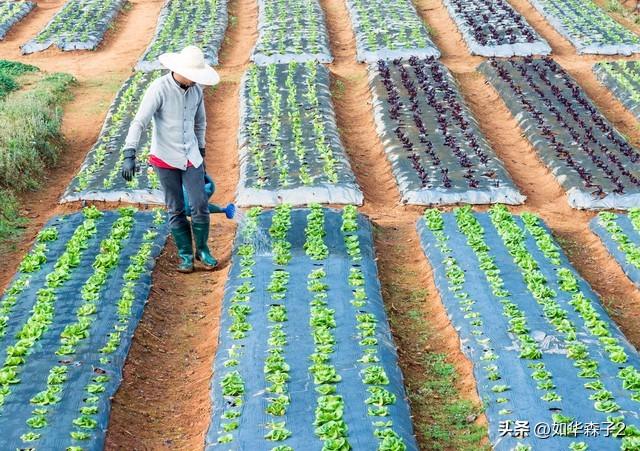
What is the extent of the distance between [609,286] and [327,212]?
373 centimetres

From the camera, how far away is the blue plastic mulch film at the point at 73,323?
7.20m

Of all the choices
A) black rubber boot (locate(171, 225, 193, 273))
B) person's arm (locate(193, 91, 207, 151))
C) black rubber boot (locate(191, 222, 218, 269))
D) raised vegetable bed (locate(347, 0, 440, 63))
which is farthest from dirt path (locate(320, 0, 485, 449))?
person's arm (locate(193, 91, 207, 151))

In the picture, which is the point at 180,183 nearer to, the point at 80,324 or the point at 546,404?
the point at 80,324

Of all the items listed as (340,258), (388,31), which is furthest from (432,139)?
(388,31)

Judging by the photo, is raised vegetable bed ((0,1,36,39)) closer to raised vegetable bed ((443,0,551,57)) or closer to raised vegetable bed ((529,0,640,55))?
raised vegetable bed ((443,0,551,57))

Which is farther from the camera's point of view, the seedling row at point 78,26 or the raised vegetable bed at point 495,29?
the seedling row at point 78,26

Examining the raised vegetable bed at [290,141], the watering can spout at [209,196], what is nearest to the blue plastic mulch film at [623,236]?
the raised vegetable bed at [290,141]

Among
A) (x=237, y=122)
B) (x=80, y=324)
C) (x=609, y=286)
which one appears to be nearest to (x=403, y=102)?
(x=237, y=122)

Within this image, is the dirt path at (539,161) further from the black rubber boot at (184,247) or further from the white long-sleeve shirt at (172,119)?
the white long-sleeve shirt at (172,119)

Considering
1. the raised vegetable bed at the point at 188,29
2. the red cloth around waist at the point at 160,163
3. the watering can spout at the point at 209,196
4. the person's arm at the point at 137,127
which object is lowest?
the raised vegetable bed at the point at 188,29

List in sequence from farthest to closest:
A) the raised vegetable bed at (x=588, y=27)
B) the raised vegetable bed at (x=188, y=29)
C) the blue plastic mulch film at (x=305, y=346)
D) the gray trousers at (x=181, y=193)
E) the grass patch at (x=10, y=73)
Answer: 1. the raised vegetable bed at (x=588, y=27)
2. the raised vegetable bed at (x=188, y=29)
3. the grass patch at (x=10, y=73)
4. the gray trousers at (x=181, y=193)
5. the blue plastic mulch film at (x=305, y=346)

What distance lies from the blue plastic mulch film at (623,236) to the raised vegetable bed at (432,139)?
4.55ft

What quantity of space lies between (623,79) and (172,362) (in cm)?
1274

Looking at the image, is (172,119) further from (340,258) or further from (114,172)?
(114,172)
